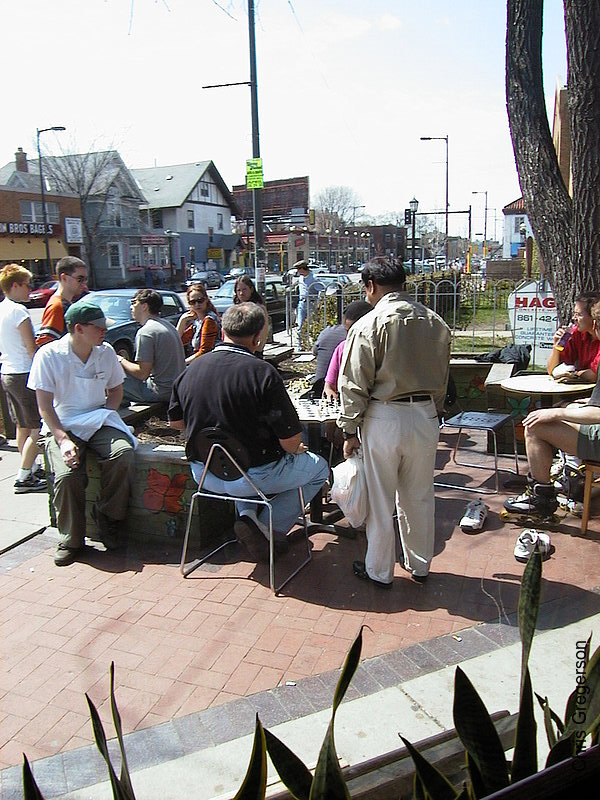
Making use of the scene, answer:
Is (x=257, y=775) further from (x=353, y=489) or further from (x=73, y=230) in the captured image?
(x=73, y=230)

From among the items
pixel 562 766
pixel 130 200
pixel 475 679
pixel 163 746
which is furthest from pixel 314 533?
pixel 130 200

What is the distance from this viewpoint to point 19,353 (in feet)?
19.6

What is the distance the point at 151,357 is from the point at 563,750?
512 cm

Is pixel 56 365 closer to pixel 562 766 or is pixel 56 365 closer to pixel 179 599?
pixel 179 599

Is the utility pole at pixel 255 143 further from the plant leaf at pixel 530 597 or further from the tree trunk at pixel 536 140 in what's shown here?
the plant leaf at pixel 530 597

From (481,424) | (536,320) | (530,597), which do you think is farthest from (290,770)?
(536,320)

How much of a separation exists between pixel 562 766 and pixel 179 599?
3172mm

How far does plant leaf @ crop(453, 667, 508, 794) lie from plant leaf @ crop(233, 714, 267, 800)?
12.5 inches

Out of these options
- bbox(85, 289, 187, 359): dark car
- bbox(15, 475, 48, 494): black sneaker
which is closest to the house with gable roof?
bbox(85, 289, 187, 359): dark car

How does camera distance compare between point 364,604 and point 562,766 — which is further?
point 364,604

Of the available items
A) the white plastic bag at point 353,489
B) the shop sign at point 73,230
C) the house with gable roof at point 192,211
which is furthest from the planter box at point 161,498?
the house with gable roof at point 192,211

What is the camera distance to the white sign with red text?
9820 millimetres

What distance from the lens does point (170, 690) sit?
303cm

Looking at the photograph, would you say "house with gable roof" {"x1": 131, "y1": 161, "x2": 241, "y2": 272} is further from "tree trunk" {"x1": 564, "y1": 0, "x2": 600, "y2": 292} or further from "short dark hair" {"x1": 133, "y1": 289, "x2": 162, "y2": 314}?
"tree trunk" {"x1": 564, "y1": 0, "x2": 600, "y2": 292}
